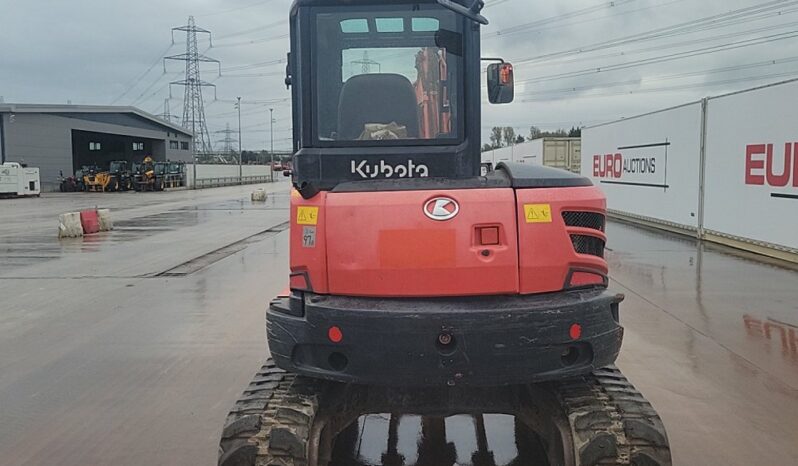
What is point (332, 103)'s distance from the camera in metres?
3.96

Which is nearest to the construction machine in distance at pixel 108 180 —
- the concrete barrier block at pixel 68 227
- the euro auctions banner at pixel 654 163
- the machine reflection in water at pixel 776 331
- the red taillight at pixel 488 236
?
the concrete barrier block at pixel 68 227

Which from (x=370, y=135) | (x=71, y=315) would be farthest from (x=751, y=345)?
(x=71, y=315)

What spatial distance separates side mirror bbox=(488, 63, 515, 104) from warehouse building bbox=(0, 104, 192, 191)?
5632 cm

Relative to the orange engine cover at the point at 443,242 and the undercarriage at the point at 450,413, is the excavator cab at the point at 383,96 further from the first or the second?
the undercarriage at the point at 450,413

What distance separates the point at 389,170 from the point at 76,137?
68884mm

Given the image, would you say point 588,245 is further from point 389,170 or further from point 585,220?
point 389,170

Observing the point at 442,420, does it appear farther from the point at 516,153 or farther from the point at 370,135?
the point at 516,153

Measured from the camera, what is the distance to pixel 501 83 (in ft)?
13.8

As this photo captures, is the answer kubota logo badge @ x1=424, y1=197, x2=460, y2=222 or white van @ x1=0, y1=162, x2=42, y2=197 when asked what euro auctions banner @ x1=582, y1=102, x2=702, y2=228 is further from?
white van @ x1=0, y1=162, x2=42, y2=197

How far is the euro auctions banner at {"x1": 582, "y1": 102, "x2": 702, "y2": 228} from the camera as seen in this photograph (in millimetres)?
17781

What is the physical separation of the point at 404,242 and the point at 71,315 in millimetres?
7363

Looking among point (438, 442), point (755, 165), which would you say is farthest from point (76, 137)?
point (438, 442)

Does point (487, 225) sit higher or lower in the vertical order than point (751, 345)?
higher

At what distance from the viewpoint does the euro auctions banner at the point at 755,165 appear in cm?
1309
